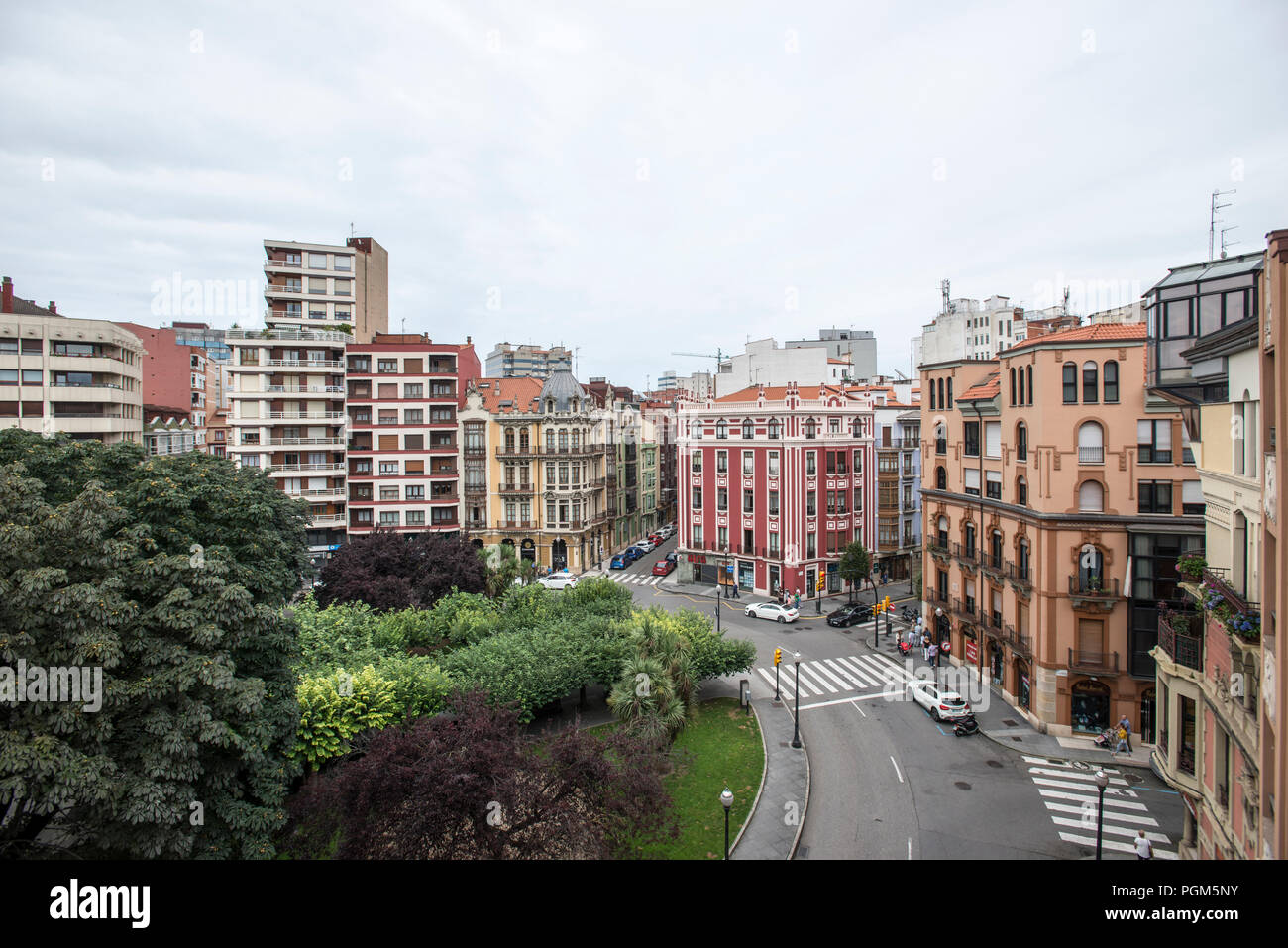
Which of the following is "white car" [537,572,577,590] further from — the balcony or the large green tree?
the balcony

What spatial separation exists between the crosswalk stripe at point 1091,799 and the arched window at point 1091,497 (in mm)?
11148

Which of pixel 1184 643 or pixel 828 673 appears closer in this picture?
pixel 1184 643

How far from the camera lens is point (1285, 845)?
30.9ft

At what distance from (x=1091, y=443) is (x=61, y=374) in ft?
199

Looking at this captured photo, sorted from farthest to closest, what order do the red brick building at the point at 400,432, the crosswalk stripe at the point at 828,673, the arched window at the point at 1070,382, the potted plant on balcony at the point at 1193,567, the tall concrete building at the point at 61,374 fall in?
the red brick building at the point at 400,432 → the tall concrete building at the point at 61,374 → the crosswalk stripe at the point at 828,673 → the arched window at the point at 1070,382 → the potted plant on balcony at the point at 1193,567

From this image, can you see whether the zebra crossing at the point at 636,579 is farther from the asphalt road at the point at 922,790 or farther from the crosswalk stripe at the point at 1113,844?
the crosswalk stripe at the point at 1113,844

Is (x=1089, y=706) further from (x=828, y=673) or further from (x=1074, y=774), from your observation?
(x=828, y=673)

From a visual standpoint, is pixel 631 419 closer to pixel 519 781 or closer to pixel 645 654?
pixel 645 654

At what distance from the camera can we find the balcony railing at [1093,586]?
28.3 meters

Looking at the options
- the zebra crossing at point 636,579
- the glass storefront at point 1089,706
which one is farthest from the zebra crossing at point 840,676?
the zebra crossing at point 636,579

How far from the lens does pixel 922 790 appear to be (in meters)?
24.5

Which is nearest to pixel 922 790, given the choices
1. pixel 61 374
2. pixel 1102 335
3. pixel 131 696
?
pixel 1102 335

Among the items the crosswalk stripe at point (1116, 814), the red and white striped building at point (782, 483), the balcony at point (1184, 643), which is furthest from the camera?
the red and white striped building at point (782, 483)
